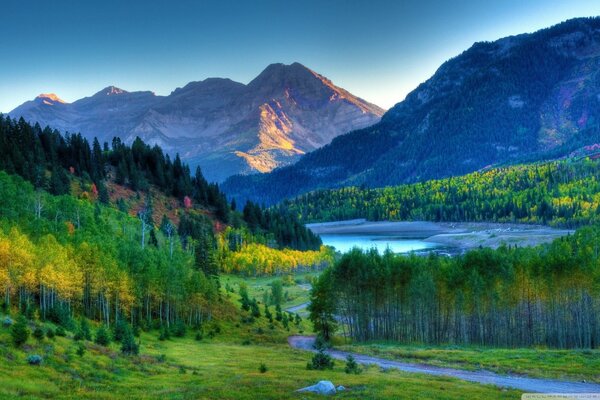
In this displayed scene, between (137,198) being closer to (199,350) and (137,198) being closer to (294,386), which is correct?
(199,350)

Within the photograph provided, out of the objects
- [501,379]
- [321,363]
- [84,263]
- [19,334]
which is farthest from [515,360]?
[84,263]

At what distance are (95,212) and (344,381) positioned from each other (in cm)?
→ 10846

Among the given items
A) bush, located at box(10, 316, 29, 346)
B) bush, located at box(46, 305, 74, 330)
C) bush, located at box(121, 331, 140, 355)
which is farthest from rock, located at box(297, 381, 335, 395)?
bush, located at box(46, 305, 74, 330)

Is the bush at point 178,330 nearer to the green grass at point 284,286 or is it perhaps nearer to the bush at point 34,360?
the bush at point 34,360

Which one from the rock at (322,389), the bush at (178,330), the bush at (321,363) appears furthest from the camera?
the bush at (178,330)

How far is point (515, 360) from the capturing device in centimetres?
5944

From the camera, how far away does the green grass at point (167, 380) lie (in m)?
32.6

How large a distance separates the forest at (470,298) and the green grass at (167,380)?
33.0 metres

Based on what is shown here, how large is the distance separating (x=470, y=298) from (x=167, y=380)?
57.2 metres

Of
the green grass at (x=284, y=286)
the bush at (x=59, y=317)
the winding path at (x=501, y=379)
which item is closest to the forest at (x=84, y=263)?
the bush at (x=59, y=317)

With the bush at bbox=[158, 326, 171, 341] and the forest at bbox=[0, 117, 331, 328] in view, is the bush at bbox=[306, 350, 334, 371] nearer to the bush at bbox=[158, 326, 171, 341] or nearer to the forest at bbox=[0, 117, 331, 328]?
the forest at bbox=[0, 117, 331, 328]

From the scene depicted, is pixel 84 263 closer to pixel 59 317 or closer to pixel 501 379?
pixel 59 317

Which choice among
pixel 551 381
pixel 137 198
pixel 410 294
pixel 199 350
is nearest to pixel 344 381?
pixel 551 381

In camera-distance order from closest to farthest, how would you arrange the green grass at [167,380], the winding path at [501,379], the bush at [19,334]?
the green grass at [167,380]
the bush at [19,334]
the winding path at [501,379]
